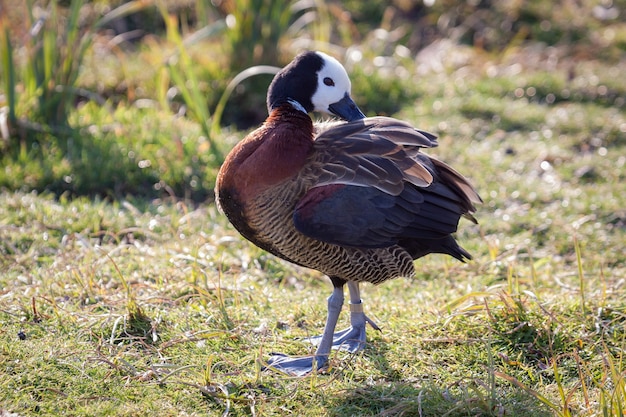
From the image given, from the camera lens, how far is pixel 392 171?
148 inches

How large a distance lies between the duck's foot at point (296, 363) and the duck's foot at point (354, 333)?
0.48ft

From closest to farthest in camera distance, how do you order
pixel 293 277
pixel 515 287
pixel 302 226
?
pixel 302 226 → pixel 515 287 → pixel 293 277

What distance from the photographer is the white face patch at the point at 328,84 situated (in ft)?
13.1

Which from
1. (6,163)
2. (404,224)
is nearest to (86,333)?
(404,224)

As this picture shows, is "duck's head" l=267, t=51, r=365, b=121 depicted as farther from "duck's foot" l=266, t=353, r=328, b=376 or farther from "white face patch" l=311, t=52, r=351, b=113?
"duck's foot" l=266, t=353, r=328, b=376

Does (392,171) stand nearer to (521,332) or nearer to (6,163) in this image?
(521,332)

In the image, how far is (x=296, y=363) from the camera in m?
3.75

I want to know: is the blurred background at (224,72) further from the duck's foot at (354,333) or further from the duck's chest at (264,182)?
the duck's foot at (354,333)

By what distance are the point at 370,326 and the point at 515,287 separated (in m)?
0.85

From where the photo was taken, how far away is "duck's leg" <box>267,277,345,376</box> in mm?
3711

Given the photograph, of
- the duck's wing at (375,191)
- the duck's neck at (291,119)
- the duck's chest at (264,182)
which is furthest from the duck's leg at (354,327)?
the duck's neck at (291,119)

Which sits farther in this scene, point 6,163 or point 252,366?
point 6,163

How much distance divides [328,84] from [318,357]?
1270 mm

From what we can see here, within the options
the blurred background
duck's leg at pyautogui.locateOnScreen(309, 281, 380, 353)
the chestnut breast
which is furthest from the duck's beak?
the blurred background
